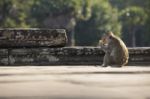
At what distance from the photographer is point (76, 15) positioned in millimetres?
71000

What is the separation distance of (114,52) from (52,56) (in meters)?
1.66

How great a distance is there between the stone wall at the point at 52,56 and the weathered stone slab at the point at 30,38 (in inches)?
5.2

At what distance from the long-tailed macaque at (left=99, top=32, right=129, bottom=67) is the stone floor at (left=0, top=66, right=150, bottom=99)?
295cm

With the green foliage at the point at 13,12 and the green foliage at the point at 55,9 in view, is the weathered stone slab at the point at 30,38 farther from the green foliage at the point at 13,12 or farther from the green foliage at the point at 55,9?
the green foliage at the point at 55,9

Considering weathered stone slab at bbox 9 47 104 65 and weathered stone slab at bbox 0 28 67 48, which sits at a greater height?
weathered stone slab at bbox 0 28 67 48

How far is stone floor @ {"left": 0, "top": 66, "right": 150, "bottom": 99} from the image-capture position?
6.91m

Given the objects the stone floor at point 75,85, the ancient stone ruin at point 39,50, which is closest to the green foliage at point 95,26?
the ancient stone ruin at point 39,50

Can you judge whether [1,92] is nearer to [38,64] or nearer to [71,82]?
[71,82]

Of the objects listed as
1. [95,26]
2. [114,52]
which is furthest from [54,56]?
[95,26]

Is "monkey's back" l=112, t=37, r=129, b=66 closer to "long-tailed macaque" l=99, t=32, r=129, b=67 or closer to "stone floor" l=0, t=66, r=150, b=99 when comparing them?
"long-tailed macaque" l=99, t=32, r=129, b=67

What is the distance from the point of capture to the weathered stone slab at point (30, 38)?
13664 millimetres

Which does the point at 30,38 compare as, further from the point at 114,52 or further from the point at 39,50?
the point at 114,52

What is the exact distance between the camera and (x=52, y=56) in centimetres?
1399

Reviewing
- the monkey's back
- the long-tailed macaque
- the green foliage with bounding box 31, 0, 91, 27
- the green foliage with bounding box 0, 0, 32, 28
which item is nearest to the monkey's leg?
the long-tailed macaque
